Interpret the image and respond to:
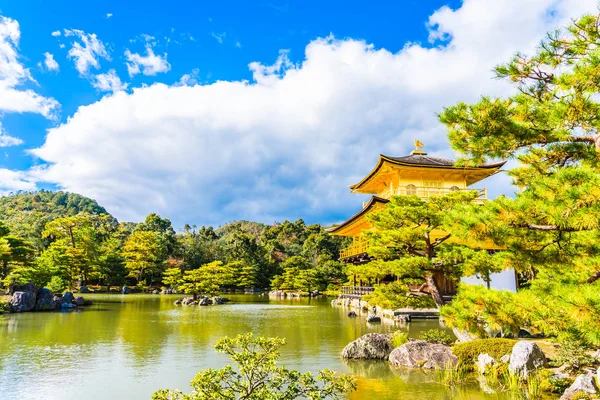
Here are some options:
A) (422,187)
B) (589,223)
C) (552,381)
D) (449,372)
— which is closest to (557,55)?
(589,223)

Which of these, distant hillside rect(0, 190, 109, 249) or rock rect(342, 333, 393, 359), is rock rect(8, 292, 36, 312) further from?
distant hillside rect(0, 190, 109, 249)

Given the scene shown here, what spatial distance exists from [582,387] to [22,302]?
1927cm

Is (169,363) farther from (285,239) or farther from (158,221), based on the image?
(285,239)

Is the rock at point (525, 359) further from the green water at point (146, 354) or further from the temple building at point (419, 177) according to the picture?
the temple building at point (419, 177)

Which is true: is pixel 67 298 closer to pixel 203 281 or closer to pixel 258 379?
pixel 203 281

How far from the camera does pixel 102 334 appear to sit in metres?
11.4

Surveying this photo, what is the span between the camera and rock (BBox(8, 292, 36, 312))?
16.9m

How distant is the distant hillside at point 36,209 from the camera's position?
41.1 meters

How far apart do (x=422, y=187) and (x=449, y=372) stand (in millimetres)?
12757

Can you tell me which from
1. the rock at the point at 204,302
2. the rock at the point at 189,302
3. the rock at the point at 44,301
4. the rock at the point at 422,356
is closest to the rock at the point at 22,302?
the rock at the point at 44,301

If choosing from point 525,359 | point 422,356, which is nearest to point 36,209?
point 422,356

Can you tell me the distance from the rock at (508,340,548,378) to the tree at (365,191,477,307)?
2.85 m

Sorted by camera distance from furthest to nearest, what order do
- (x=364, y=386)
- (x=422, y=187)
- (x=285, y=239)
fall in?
(x=285, y=239)
(x=422, y=187)
(x=364, y=386)

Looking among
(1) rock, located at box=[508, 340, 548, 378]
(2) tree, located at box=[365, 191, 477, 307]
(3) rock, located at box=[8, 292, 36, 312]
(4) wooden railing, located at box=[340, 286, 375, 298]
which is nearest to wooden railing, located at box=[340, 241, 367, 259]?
(4) wooden railing, located at box=[340, 286, 375, 298]
